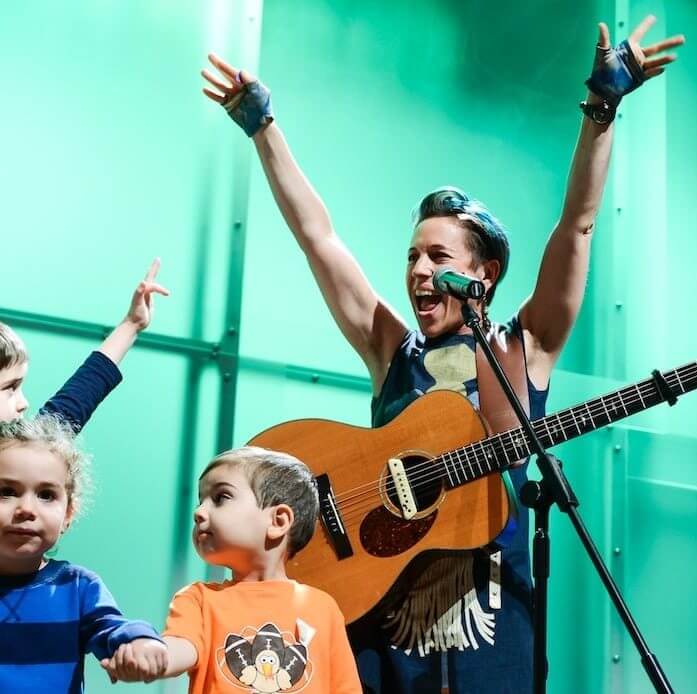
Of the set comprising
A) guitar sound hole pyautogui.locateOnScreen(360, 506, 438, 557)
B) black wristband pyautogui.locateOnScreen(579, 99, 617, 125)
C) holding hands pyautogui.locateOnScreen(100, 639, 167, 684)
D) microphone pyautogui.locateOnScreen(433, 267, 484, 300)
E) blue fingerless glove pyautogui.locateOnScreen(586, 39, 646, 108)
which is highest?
blue fingerless glove pyautogui.locateOnScreen(586, 39, 646, 108)

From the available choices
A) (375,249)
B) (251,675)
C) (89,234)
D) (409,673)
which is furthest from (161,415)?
(251,675)

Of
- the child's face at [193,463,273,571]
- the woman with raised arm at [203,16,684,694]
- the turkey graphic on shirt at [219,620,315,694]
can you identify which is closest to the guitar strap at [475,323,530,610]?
the woman with raised arm at [203,16,684,694]

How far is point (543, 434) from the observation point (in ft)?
7.16

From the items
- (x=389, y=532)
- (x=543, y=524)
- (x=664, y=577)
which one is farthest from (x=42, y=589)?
(x=664, y=577)

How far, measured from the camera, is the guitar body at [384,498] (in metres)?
Answer: 2.13

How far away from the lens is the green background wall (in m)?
2.88

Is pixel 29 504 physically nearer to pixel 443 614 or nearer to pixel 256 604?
pixel 256 604

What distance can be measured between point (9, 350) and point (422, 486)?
0.86 metres

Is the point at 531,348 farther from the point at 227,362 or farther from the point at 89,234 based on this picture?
the point at 89,234

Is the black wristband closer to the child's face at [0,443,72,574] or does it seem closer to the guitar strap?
the guitar strap

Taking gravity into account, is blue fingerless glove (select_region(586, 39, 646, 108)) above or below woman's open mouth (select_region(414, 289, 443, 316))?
above

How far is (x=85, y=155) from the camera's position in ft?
9.69

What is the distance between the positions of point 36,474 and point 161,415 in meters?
1.25

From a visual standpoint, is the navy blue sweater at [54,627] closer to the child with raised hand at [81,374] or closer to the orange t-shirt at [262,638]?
the orange t-shirt at [262,638]
